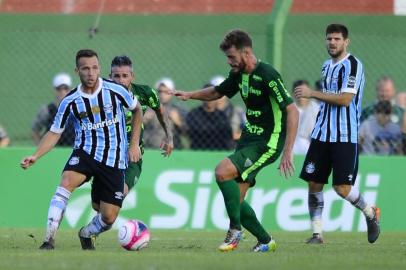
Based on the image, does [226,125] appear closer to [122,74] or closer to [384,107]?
[384,107]

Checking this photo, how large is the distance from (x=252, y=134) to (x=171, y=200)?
4.83 m

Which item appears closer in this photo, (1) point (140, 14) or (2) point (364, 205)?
(2) point (364, 205)

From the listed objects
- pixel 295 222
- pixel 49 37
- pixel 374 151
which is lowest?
pixel 295 222

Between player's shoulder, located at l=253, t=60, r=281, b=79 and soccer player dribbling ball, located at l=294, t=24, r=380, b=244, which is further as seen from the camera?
soccer player dribbling ball, located at l=294, t=24, r=380, b=244

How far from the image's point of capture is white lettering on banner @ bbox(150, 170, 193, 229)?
50.0ft

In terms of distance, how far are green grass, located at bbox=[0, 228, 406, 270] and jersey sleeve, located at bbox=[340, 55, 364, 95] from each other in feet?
5.34

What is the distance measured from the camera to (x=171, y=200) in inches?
601

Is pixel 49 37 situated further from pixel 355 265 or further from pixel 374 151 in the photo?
pixel 355 265

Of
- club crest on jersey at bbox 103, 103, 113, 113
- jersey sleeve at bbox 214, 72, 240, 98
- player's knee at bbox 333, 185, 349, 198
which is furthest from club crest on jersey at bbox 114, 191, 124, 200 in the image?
player's knee at bbox 333, 185, 349, 198

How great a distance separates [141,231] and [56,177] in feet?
16.6

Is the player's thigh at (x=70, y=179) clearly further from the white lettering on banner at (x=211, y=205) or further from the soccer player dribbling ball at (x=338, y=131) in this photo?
the white lettering on banner at (x=211, y=205)

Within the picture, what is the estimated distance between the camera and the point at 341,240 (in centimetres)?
1267

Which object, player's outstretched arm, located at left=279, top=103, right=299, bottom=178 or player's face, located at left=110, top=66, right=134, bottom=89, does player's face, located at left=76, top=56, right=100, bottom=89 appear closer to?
player's face, located at left=110, top=66, right=134, bottom=89

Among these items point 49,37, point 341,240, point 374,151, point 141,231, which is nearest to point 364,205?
point 341,240
